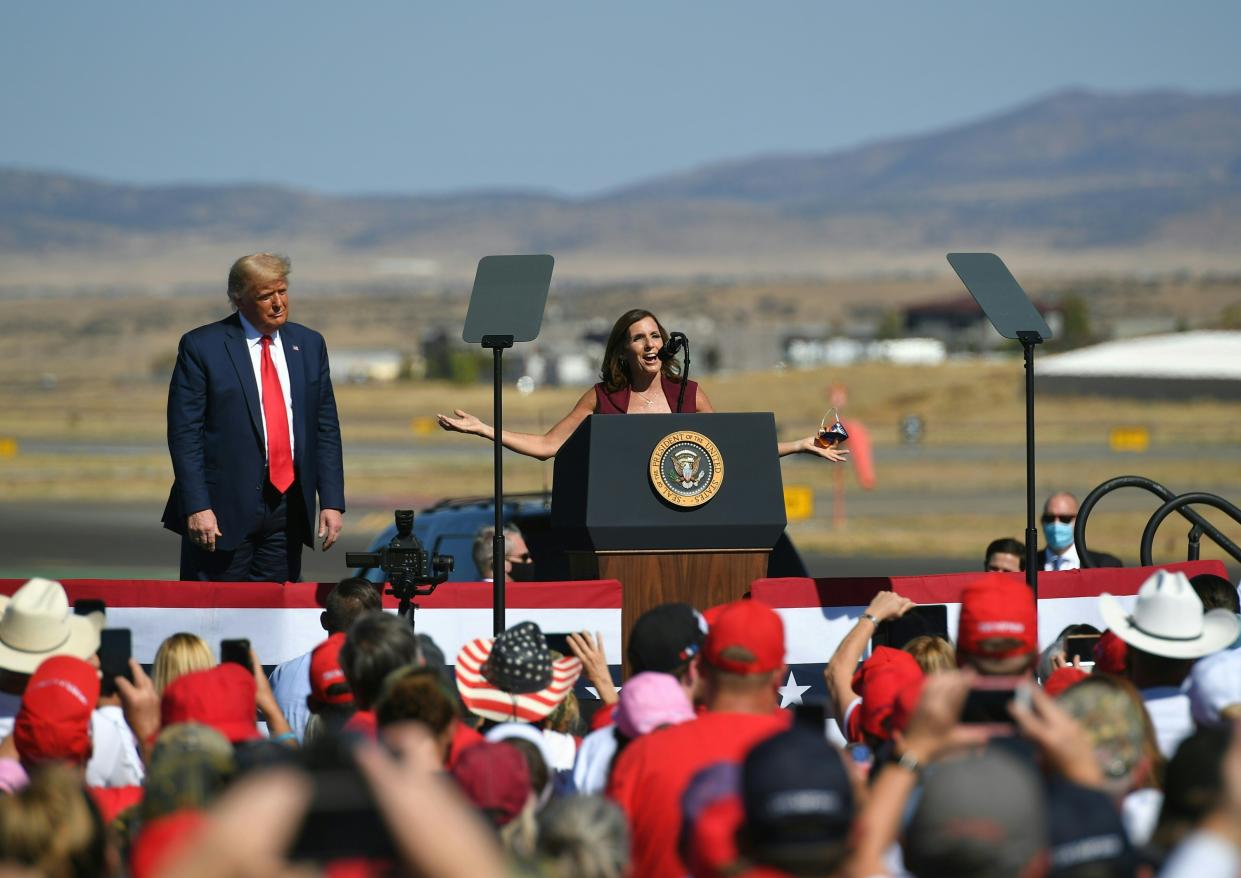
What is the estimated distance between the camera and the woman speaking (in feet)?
26.6

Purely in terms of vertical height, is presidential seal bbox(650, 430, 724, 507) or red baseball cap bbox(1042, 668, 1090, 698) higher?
presidential seal bbox(650, 430, 724, 507)

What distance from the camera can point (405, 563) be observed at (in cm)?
721

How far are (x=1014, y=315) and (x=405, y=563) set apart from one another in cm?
275

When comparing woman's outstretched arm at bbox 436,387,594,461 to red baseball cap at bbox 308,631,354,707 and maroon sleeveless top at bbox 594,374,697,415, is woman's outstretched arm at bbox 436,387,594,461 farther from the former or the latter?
red baseball cap at bbox 308,631,354,707

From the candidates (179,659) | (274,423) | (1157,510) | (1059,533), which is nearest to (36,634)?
(179,659)

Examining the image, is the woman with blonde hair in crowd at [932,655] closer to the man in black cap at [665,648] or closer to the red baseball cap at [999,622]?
the man in black cap at [665,648]

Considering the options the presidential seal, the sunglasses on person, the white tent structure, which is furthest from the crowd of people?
the white tent structure

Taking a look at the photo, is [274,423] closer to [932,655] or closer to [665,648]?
[665,648]

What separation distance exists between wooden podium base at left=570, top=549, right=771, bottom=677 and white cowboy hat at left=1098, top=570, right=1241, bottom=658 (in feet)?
7.12

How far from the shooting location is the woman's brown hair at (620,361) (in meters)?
8.17

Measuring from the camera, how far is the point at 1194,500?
27.8ft

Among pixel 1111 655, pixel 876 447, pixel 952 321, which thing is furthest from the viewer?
pixel 952 321

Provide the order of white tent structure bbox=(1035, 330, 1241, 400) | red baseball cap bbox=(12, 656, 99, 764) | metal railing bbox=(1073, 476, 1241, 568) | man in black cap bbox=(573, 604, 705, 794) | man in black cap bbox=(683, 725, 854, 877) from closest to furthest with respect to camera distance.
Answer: man in black cap bbox=(683, 725, 854, 877) < red baseball cap bbox=(12, 656, 99, 764) < man in black cap bbox=(573, 604, 705, 794) < metal railing bbox=(1073, 476, 1241, 568) < white tent structure bbox=(1035, 330, 1241, 400)

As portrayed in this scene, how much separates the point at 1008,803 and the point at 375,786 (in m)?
1.20
